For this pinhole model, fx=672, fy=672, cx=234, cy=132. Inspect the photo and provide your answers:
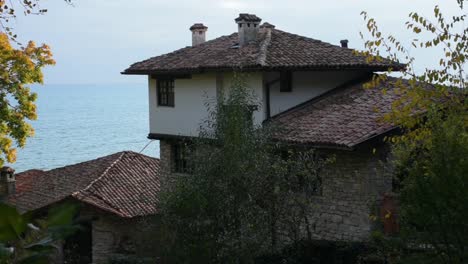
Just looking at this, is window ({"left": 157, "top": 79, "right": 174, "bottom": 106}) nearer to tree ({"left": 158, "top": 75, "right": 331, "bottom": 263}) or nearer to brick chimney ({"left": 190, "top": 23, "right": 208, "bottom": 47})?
brick chimney ({"left": 190, "top": 23, "right": 208, "bottom": 47})

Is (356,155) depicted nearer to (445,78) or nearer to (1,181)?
(445,78)

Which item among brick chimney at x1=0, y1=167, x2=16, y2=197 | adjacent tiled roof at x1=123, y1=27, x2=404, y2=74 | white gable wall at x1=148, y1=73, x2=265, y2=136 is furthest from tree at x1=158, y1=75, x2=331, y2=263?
brick chimney at x1=0, y1=167, x2=16, y2=197

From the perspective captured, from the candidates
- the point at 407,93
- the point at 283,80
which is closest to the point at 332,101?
the point at 283,80

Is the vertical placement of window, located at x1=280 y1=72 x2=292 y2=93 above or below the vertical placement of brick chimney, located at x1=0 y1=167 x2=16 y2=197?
above

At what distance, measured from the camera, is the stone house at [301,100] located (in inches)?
620

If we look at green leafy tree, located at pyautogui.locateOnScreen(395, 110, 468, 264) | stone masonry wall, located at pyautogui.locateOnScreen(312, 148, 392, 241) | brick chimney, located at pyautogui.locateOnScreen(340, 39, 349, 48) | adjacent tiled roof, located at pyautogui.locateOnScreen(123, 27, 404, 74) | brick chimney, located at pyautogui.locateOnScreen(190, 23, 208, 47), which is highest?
brick chimney, located at pyautogui.locateOnScreen(190, 23, 208, 47)

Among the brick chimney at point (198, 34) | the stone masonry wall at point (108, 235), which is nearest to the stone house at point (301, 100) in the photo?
the brick chimney at point (198, 34)

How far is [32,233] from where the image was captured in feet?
5.77

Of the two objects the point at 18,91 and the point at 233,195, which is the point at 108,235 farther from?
the point at 233,195

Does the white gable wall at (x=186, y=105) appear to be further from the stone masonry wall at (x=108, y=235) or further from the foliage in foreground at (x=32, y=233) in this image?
the foliage in foreground at (x=32, y=233)

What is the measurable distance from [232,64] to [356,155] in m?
4.79

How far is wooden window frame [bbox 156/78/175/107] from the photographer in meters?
22.0

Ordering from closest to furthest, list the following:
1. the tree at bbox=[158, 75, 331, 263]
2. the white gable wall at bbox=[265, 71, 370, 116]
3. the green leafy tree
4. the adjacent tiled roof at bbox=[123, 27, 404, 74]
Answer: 1. the green leafy tree
2. the tree at bbox=[158, 75, 331, 263]
3. the adjacent tiled roof at bbox=[123, 27, 404, 74]
4. the white gable wall at bbox=[265, 71, 370, 116]

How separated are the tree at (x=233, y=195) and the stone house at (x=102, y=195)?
23.8ft
